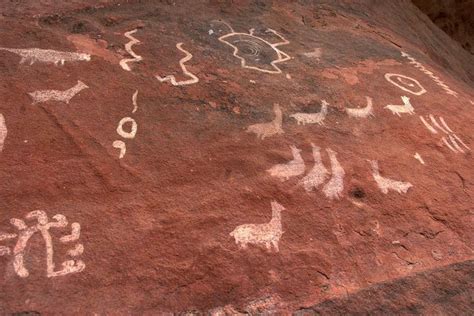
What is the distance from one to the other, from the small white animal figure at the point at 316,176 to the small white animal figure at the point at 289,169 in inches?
2.1

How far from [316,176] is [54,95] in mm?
1584

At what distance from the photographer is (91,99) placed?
8.62 ft

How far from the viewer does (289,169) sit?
255 centimetres

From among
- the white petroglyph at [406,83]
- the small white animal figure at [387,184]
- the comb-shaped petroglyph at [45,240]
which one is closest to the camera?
the comb-shaped petroglyph at [45,240]

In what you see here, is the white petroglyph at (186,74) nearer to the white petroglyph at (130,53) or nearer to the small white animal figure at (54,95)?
the white petroglyph at (130,53)

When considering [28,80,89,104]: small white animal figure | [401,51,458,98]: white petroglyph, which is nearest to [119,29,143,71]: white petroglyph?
[28,80,89,104]: small white animal figure

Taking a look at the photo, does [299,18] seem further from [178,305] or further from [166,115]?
[178,305]

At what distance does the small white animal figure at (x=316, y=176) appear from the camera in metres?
2.50

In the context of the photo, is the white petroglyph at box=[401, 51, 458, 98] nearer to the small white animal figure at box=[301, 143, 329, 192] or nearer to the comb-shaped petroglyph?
the small white animal figure at box=[301, 143, 329, 192]

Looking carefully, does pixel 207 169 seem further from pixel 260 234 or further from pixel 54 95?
pixel 54 95

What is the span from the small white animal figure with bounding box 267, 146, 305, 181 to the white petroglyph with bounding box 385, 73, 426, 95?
146cm

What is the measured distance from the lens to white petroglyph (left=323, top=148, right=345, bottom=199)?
2486 mm

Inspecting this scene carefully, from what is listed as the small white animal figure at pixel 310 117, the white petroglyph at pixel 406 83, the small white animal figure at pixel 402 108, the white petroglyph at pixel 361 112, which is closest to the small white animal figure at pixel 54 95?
the small white animal figure at pixel 310 117

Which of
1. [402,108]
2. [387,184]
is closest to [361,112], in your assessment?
[402,108]
